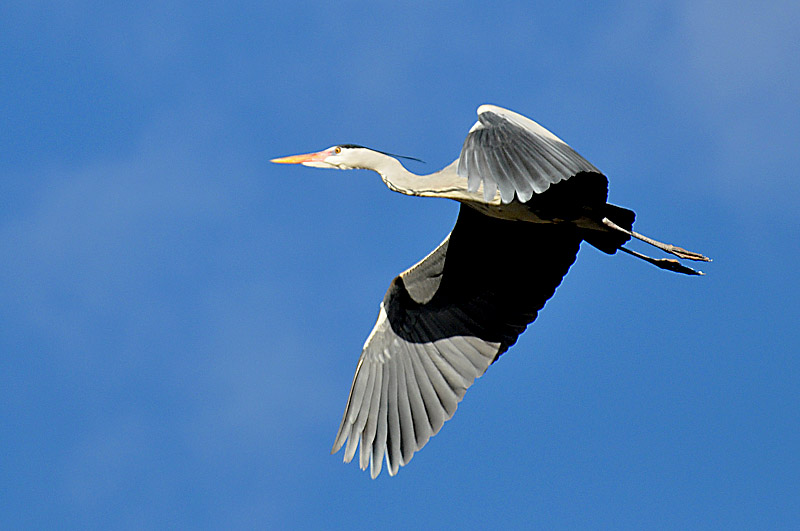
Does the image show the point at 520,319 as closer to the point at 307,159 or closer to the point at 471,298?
the point at 471,298

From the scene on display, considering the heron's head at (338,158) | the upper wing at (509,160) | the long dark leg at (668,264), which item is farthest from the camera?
the heron's head at (338,158)

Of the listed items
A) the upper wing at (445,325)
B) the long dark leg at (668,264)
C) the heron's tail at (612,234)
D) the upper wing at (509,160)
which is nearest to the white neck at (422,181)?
the upper wing at (445,325)

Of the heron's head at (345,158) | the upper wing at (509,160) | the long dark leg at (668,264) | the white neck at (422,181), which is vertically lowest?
the upper wing at (509,160)

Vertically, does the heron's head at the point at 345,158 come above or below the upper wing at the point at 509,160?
above

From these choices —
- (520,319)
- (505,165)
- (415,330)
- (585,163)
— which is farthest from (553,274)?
(505,165)

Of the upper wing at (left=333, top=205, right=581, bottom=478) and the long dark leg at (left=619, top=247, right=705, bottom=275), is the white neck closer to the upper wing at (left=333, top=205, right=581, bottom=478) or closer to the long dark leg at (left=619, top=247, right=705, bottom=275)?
the upper wing at (left=333, top=205, right=581, bottom=478)

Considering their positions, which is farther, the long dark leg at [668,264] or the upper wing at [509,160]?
the long dark leg at [668,264]

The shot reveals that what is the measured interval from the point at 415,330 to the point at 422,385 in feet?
1.33

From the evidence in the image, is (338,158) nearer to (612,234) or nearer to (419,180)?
(419,180)

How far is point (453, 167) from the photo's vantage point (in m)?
6.38

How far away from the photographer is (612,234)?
6496 millimetres

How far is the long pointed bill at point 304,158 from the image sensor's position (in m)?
7.26

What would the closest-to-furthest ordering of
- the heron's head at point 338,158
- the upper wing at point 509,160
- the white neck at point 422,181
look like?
the upper wing at point 509,160
the white neck at point 422,181
the heron's head at point 338,158

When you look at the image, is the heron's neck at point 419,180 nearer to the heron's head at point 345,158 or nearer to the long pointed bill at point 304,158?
the heron's head at point 345,158
